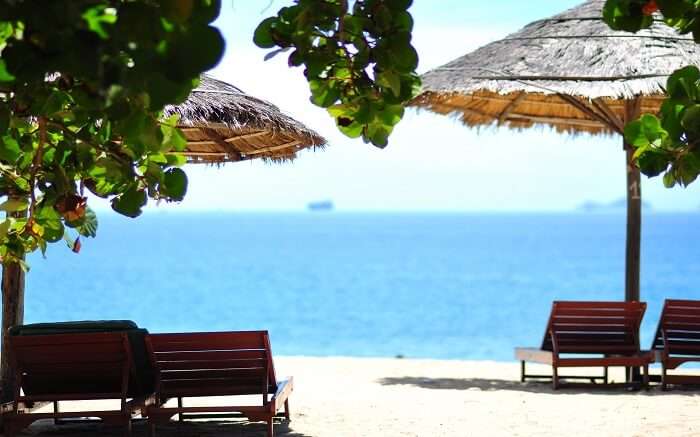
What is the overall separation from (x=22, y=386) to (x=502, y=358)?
17535 millimetres

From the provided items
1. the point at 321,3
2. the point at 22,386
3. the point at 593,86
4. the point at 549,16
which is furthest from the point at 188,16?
the point at 549,16

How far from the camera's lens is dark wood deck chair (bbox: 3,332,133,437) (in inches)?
193

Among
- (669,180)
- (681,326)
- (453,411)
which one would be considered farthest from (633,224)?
(669,180)

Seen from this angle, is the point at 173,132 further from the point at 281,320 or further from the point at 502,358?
the point at 281,320

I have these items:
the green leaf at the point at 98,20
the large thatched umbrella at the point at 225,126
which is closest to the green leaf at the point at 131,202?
the green leaf at the point at 98,20

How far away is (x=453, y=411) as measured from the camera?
20.0 feet

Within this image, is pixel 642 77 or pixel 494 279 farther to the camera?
pixel 494 279

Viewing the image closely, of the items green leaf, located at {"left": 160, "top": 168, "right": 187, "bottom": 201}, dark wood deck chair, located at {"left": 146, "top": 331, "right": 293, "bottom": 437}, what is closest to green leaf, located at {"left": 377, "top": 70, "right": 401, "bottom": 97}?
green leaf, located at {"left": 160, "top": 168, "right": 187, "bottom": 201}

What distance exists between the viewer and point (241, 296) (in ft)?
131

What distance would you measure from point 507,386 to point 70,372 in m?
3.28

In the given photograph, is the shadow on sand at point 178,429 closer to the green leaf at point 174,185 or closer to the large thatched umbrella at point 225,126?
the large thatched umbrella at point 225,126

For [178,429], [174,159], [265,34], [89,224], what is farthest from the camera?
[178,429]

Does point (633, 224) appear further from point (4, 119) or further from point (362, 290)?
point (362, 290)

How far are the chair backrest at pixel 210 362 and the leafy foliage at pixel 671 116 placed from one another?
250 cm
